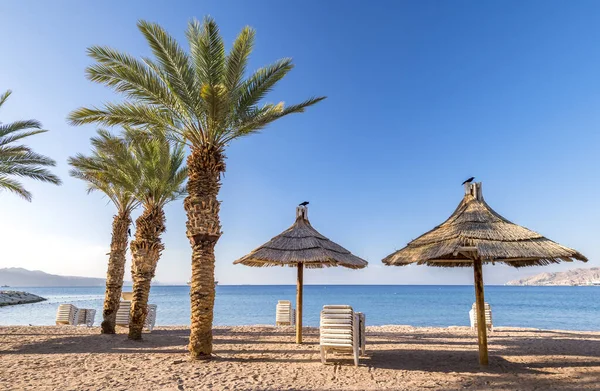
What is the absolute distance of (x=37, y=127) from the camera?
1150 cm

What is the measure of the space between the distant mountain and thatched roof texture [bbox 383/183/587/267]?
198262mm

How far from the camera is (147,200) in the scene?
11336 millimetres

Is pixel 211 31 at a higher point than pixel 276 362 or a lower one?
higher

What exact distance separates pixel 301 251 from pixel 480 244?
4.52m

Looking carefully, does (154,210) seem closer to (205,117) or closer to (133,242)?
(133,242)

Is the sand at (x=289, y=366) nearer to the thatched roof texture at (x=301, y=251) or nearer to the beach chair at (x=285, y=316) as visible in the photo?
the thatched roof texture at (x=301, y=251)

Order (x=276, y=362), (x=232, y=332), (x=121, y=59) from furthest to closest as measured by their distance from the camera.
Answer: (x=232, y=332) < (x=121, y=59) < (x=276, y=362)

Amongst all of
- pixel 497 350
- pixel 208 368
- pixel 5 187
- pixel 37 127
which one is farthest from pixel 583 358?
pixel 5 187

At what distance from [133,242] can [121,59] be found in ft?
18.2

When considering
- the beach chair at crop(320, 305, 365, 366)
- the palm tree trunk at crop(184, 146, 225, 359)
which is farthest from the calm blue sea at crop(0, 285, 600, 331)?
the beach chair at crop(320, 305, 365, 366)

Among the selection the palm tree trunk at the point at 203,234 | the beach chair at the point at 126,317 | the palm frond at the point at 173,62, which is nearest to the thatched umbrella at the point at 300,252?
the palm tree trunk at the point at 203,234

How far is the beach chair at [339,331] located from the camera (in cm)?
674

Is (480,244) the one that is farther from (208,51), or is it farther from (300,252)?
(208,51)

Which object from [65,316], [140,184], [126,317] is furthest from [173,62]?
[65,316]
